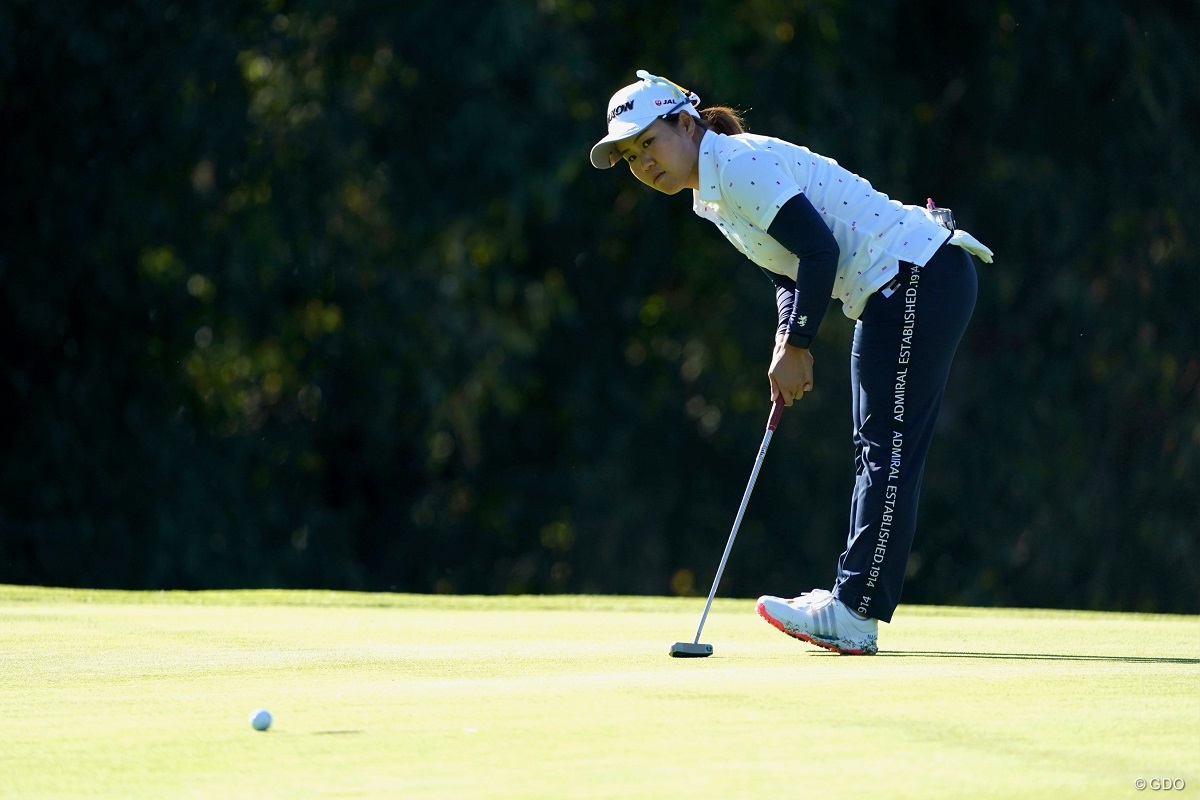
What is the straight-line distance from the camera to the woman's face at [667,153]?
13.9 ft

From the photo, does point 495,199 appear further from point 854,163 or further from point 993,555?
point 993,555

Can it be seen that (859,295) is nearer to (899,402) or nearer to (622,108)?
(899,402)

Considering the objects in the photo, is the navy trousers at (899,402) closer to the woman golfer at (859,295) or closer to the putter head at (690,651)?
the woman golfer at (859,295)

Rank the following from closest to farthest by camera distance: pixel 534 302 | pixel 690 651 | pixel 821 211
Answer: pixel 690 651, pixel 821 211, pixel 534 302

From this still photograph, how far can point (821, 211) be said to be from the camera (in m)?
4.30

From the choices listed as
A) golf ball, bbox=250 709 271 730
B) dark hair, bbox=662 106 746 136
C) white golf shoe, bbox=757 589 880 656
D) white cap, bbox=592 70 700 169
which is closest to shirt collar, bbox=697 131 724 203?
white cap, bbox=592 70 700 169

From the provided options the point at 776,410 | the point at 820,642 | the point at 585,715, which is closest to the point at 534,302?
the point at 776,410

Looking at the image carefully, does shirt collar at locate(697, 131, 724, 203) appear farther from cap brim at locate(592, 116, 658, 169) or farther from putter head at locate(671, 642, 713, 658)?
putter head at locate(671, 642, 713, 658)

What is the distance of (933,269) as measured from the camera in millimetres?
4297

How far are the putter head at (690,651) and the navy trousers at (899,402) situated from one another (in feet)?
1.28

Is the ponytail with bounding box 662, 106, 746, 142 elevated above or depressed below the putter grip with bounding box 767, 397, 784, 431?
above

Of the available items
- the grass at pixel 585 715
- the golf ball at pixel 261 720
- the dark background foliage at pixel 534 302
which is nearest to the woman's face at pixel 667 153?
the grass at pixel 585 715

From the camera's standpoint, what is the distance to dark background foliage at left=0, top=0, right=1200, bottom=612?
476 inches

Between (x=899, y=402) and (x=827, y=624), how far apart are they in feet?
1.74
